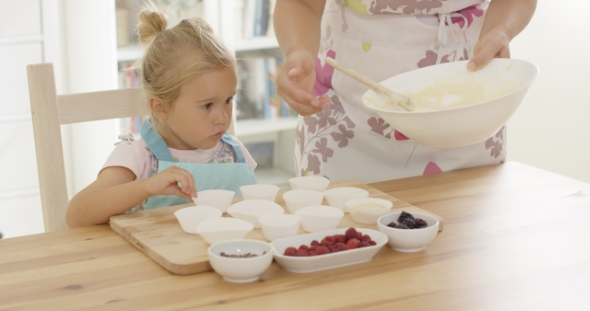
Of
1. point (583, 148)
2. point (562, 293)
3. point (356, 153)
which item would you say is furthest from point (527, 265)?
point (583, 148)

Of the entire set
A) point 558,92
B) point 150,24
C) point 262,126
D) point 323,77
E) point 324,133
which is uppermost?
point 150,24

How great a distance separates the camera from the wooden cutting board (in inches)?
40.4

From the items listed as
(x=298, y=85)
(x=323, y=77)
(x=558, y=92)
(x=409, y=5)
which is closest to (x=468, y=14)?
(x=409, y=5)

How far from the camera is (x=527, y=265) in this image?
1.04 metres

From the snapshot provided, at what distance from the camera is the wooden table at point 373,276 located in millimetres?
925

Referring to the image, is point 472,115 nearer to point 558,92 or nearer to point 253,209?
point 253,209

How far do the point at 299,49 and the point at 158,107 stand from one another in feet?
1.06

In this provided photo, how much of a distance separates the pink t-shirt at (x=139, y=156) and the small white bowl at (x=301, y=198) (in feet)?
1.11

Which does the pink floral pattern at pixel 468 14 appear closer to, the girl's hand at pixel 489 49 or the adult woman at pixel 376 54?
the adult woman at pixel 376 54

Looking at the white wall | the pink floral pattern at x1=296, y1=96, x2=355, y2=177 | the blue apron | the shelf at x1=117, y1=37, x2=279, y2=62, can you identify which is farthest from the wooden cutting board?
the white wall

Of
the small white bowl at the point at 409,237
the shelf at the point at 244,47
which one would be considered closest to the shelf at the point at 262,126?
the shelf at the point at 244,47

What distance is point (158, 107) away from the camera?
1.52 meters

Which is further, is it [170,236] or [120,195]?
[120,195]

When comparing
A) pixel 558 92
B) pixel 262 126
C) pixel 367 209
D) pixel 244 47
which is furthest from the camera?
pixel 262 126
